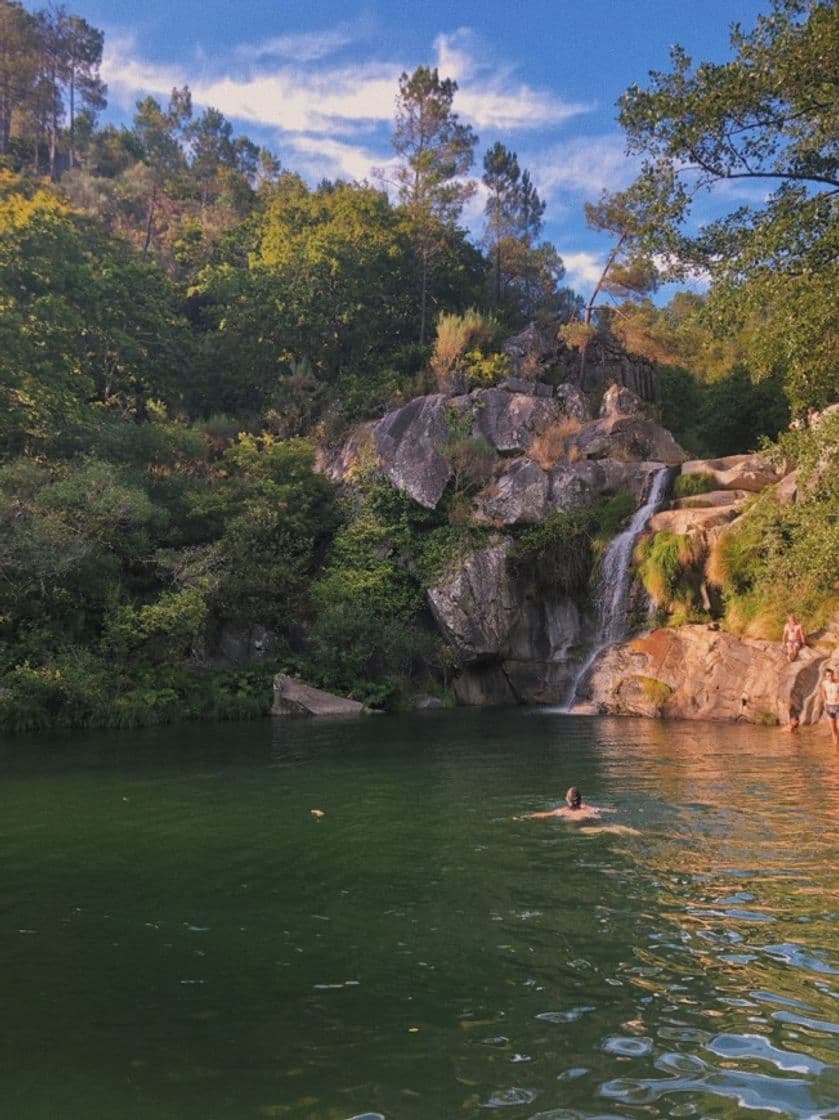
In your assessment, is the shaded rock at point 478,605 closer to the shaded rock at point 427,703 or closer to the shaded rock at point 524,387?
the shaded rock at point 427,703

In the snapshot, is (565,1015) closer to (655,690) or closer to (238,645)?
(655,690)

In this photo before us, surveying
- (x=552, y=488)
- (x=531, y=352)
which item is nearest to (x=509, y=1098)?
(x=552, y=488)

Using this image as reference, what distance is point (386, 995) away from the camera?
4.59 metres

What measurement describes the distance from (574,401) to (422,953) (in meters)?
29.4

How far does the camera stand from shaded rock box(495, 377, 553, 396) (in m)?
32.1

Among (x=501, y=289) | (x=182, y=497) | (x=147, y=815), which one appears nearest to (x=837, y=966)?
(x=147, y=815)

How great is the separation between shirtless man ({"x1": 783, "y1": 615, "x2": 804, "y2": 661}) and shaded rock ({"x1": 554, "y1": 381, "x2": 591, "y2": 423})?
15.0m

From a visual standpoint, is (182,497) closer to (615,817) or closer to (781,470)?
(781,470)

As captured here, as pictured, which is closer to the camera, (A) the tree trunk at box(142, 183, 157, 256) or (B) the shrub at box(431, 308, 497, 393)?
(B) the shrub at box(431, 308, 497, 393)

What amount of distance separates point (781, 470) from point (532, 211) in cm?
3986

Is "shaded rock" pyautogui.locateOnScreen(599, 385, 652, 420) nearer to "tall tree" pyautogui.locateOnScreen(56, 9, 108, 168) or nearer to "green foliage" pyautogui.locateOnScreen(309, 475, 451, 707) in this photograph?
"green foliage" pyautogui.locateOnScreen(309, 475, 451, 707)

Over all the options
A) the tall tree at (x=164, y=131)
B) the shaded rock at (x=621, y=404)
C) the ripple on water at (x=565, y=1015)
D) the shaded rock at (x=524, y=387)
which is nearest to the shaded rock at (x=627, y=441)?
the shaded rock at (x=621, y=404)

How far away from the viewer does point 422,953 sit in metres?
5.26

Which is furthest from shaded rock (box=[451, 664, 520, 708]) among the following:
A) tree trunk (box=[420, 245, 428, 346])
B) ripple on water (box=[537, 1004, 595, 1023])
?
ripple on water (box=[537, 1004, 595, 1023])
